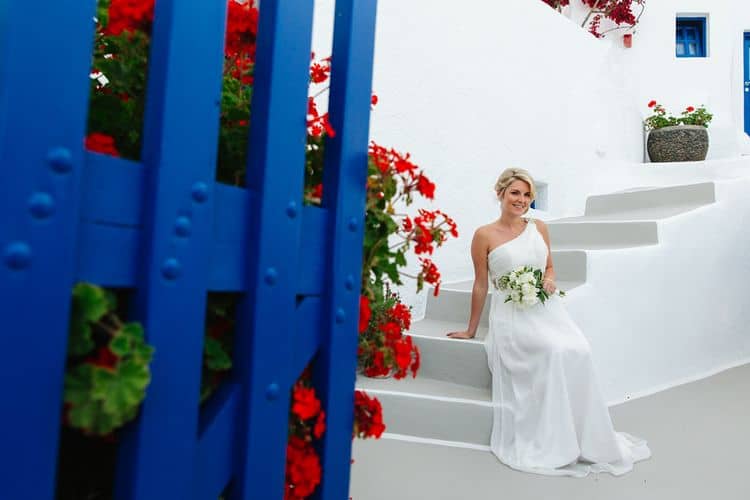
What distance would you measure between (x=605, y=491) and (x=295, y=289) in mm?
1917

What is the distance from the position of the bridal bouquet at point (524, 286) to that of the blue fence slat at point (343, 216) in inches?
71.5

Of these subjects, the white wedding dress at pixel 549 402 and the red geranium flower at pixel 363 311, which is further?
the white wedding dress at pixel 549 402

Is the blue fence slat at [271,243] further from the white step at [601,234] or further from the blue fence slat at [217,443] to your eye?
the white step at [601,234]

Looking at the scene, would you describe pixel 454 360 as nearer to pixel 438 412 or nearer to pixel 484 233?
pixel 438 412

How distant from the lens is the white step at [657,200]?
488 centimetres

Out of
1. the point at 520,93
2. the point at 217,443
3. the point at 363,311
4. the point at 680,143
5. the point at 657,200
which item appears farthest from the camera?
the point at 680,143

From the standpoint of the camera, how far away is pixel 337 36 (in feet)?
3.59

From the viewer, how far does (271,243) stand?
0.93 meters

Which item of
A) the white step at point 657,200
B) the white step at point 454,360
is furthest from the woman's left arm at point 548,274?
the white step at point 657,200

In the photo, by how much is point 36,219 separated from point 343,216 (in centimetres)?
56

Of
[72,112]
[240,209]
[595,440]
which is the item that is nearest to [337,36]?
[240,209]

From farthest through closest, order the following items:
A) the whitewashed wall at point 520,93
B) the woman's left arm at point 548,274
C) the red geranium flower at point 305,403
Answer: the whitewashed wall at point 520,93 → the woman's left arm at point 548,274 → the red geranium flower at point 305,403

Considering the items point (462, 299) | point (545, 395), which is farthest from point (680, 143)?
point (545, 395)

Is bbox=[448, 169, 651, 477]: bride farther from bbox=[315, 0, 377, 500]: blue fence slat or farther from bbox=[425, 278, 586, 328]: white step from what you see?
bbox=[315, 0, 377, 500]: blue fence slat
